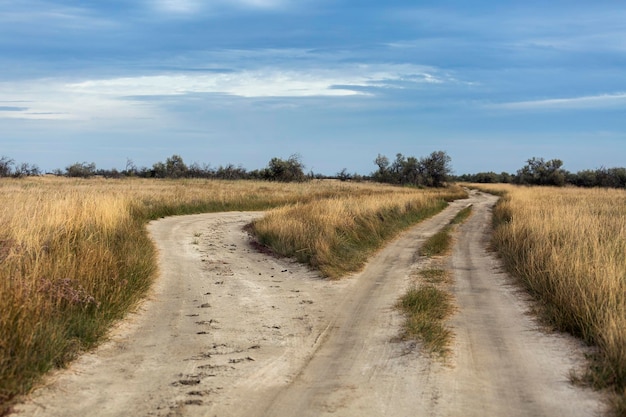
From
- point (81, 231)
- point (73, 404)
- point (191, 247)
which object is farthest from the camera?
point (191, 247)

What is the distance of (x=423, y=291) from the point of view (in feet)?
30.7

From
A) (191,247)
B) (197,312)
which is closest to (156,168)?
(191,247)

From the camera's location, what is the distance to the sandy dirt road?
478cm

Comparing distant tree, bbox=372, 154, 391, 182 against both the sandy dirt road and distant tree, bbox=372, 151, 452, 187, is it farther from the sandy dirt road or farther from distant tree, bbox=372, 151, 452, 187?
the sandy dirt road

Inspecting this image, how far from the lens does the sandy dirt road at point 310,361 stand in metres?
4.78

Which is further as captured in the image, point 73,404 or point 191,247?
point 191,247

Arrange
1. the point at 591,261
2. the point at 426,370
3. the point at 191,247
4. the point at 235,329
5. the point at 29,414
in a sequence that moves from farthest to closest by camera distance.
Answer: the point at 191,247 → the point at 591,261 → the point at 235,329 → the point at 426,370 → the point at 29,414

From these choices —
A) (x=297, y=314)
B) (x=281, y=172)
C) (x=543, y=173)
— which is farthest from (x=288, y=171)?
(x=297, y=314)

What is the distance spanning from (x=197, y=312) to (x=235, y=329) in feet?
3.85

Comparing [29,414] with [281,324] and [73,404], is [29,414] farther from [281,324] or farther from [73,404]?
[281,324]

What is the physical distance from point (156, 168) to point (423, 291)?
8438cm

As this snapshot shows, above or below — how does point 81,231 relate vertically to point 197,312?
above

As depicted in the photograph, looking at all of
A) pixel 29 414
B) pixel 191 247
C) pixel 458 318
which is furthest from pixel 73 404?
pixel 191 247

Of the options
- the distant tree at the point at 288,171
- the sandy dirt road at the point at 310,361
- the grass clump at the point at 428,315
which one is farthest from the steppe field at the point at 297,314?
the distant tree at the point at 288,171
